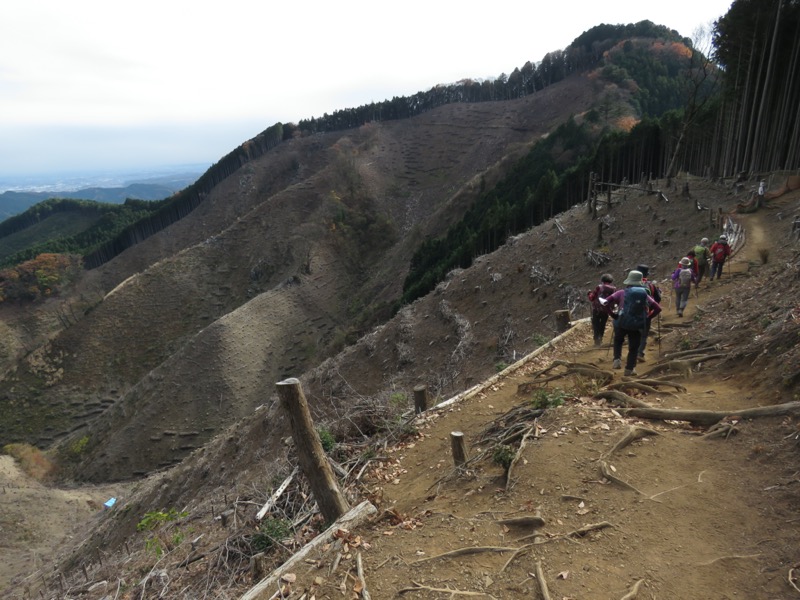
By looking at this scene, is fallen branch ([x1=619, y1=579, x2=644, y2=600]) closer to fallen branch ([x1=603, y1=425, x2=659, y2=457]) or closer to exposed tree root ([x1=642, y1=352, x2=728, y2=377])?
fallen branch ([x1=603, y1=425, x2=659, y2=457])

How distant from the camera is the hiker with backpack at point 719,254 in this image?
1306cm

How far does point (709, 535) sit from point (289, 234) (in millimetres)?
71374

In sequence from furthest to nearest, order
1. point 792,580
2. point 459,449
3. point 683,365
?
point 683,365 → point 459,449 → point 792,580

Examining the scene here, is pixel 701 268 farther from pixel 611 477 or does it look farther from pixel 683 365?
pixel 611 477

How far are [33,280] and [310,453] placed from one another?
3670 inches

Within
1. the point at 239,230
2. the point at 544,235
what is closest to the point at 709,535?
the point at 544,235

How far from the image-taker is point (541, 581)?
4129 millimetres

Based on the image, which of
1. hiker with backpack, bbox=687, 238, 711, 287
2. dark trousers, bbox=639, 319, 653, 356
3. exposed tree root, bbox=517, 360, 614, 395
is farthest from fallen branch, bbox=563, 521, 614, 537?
hiker with backpack, bbox=687, 238, 711, 287

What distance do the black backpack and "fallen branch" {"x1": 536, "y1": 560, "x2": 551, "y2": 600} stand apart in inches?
214

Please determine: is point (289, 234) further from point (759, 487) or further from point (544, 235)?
point (759, 487)

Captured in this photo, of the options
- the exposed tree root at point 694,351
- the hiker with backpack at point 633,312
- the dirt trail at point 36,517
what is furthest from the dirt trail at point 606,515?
the dirt trail at point 36,517

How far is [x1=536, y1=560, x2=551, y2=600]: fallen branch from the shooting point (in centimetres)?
396

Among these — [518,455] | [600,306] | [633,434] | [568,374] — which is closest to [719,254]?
[600,306]

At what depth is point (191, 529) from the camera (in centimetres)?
963
